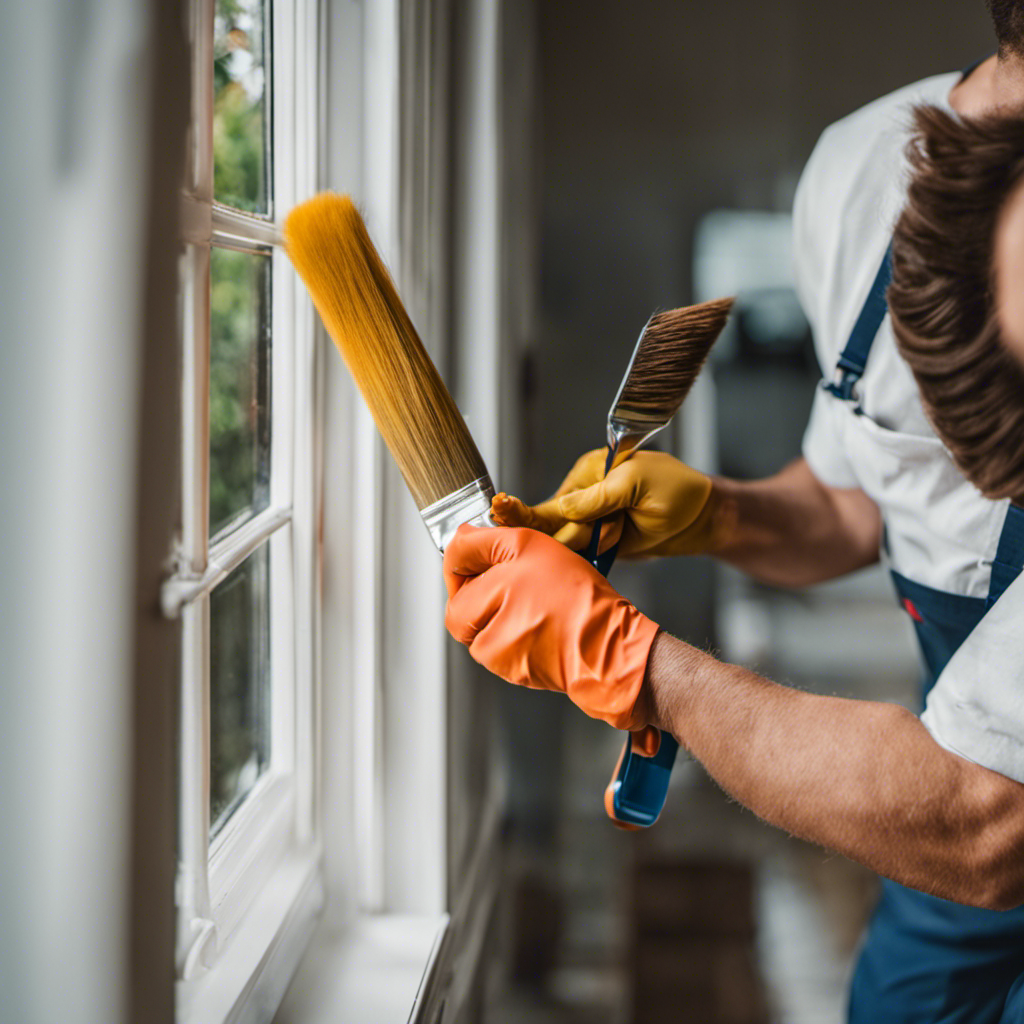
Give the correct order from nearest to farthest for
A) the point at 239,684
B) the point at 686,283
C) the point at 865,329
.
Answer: the point at 239,684
the point at 865,329
the point at 686,283

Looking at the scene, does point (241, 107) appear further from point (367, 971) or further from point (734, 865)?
point (734, 865)

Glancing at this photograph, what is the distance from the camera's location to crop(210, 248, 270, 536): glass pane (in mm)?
757

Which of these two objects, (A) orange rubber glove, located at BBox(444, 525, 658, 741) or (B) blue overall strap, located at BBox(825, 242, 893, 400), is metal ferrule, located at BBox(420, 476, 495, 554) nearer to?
(A) orange rubber glove, located at BBox(444, 525, 658, 741)

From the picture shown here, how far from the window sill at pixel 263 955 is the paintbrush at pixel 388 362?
42cm

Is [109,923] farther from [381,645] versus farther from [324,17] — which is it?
[324,17]

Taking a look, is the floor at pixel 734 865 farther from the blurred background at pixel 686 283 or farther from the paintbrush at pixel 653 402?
the paintbrush at pixel 653 402

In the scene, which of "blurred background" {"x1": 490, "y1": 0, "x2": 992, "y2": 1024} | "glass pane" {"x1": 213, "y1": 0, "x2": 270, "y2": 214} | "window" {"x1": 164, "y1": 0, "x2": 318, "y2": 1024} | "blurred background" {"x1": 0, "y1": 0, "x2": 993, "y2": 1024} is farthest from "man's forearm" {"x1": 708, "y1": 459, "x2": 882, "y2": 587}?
"blurred background" {"x1": 490, "y1": 0, "x2": 992, "y2": 1024}

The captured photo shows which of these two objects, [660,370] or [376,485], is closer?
[660,370]

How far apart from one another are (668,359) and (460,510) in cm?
22

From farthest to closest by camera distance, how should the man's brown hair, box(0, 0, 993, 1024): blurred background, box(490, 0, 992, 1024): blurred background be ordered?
1. box(490, 0, 992, 1024): blurred background
2. the man's brown hair
3. box(0, 0, 993, 1024): blurred background

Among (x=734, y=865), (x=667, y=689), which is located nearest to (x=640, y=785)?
(x=667, y=689)

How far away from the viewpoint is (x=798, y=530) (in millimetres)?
1149

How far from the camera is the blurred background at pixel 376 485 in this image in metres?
0.38

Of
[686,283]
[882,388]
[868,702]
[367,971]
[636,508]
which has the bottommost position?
[367,971]
